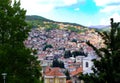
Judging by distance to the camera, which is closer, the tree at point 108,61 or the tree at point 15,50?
the tree at point 108,61

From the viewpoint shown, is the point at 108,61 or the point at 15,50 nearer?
the point at 108,61

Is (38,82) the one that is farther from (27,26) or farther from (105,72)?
(105,72)

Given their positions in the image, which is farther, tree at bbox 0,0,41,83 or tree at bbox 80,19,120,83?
tree at bbox 0,0,41,83
